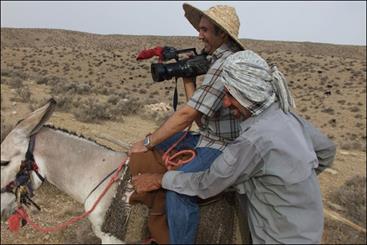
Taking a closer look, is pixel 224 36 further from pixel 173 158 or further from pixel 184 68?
pixel 173 158

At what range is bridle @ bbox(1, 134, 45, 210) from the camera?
351 cm

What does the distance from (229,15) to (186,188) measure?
1480mm

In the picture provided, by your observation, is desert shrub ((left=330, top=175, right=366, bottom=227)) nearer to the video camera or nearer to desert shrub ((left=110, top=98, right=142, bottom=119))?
the video camera

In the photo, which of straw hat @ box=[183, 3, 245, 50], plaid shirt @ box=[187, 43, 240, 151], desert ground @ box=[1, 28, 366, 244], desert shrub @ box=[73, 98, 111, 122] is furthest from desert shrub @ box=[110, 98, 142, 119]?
plaid shirt @ box=[187, 43, 240, 151]

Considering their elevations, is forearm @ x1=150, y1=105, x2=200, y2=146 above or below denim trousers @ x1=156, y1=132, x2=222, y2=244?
above

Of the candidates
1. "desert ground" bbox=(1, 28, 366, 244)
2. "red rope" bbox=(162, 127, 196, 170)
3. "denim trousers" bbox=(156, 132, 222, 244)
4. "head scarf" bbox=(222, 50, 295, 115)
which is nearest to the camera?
"head scarf" bbox=(222, 50, 295, 115)

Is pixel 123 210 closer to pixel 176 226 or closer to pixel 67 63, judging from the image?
pixel 176 226

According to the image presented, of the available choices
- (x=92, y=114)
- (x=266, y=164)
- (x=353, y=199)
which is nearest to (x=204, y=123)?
(x=266, y=164)

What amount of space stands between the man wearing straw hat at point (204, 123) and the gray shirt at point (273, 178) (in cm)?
25

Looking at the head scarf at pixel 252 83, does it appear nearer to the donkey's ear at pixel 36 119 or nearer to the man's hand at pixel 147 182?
the man's hand at pixel 147 182

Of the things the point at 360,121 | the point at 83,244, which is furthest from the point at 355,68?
the point at 83,244

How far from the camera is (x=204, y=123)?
346 cm

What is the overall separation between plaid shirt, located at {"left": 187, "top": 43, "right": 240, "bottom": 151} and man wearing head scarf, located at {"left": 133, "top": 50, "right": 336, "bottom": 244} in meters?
0.31

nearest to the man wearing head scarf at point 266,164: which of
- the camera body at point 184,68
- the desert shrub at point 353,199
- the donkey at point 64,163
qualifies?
the camera body at point 184,68
